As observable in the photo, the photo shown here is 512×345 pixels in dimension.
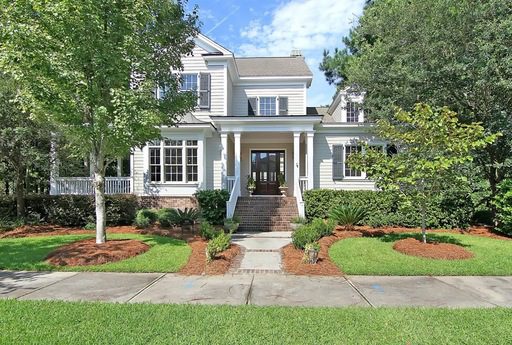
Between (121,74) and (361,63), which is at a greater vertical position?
(361,63)

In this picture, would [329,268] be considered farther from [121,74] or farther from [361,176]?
[361,176]

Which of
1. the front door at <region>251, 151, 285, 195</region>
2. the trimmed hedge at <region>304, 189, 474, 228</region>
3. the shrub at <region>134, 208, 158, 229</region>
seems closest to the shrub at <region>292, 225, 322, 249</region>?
the trimmed hedge at <region>304, 189, 474, 228</region>

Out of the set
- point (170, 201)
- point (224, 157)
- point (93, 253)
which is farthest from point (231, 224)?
point (93, 253)

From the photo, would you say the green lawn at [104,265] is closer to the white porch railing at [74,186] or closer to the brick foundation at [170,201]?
the brick foundation at [170,201]

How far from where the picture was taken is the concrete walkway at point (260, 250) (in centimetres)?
752

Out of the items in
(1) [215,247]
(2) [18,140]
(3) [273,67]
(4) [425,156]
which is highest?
(3) [273,67]

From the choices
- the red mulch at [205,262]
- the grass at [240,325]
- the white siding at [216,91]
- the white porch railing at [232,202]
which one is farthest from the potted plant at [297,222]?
the grass at [240,325]

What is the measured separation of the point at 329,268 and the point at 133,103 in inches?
231

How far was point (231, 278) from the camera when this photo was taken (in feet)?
21.8

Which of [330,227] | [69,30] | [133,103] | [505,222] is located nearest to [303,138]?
[330,227]

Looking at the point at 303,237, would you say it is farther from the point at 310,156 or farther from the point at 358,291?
the point at 310,156

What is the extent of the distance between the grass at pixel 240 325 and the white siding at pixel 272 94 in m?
14.9

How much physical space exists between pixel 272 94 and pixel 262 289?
14.4 m

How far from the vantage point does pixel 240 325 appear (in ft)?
13.6
